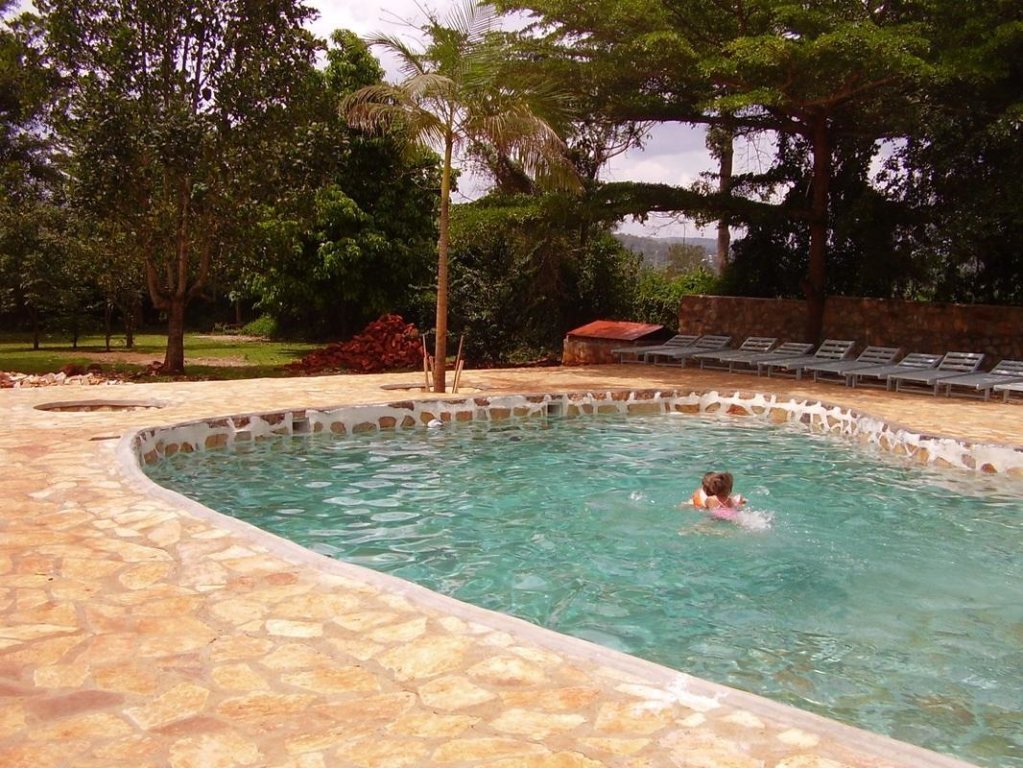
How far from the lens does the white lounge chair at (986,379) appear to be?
1412cm

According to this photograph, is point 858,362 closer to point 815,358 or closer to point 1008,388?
point 815,358

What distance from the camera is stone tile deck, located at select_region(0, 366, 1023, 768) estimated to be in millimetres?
3064

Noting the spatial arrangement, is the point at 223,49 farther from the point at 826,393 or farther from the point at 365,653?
the point at 365,653

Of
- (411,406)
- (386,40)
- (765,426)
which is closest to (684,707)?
(411,406)

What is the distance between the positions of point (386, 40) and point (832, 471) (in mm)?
8820

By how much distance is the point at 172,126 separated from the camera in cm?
1616

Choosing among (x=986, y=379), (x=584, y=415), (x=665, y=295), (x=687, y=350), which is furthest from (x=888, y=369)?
(x=665, y=295)

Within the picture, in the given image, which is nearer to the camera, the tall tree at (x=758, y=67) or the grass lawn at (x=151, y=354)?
the tall tree at (x=758, y=67)

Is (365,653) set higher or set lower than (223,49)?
lower

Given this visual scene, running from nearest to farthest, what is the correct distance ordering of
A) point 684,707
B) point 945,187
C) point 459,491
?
point 684,707
point 459,491
point 945,187

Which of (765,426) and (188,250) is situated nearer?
(765,426)

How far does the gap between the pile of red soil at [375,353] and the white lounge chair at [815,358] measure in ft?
24.8

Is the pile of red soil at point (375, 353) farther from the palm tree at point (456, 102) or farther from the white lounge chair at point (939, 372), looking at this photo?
the white lounge chair at point (939, 372)

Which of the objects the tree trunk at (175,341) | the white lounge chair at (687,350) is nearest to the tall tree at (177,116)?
the tree trunk at (175,341)
